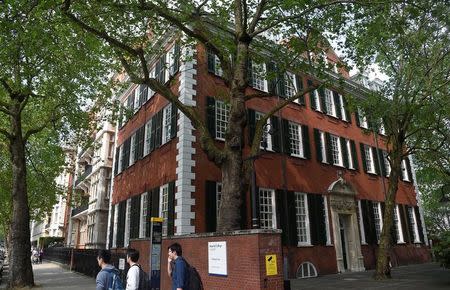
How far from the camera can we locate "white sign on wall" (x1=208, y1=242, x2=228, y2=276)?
10.6 meters

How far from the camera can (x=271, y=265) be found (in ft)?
31.7

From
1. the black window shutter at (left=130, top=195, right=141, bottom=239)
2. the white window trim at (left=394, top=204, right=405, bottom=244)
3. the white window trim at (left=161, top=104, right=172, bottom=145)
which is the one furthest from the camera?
the white window trim at (left=394, top=204, right=405, bottom=244)

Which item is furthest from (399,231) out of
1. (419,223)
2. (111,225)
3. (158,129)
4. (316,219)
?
(111,225)

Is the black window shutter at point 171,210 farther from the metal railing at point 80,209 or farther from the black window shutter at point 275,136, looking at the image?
the metal railing at point 80,209

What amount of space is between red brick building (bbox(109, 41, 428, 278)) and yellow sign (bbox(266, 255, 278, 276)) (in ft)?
18.5

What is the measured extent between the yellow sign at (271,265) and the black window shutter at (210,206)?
6.07 meters

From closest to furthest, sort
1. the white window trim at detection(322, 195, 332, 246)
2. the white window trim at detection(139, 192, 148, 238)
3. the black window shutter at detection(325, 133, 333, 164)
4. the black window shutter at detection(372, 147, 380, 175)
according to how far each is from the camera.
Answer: the white window trim at detection(139, 192, 148, 238) → the white window trim at detection(322, 195, 332, 246) → the black window shutter at detection(325, 133, 333, 164) → the black window shutter at detection(372, 147, 380, 175)

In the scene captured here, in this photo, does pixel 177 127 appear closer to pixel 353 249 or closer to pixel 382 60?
pixel 382 60

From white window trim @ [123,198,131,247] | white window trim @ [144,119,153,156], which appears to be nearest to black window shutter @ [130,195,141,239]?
white window trim @ [123,198,131,247]

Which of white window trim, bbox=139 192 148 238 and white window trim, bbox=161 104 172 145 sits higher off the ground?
→ white window trim, bbox=161 104 172 145

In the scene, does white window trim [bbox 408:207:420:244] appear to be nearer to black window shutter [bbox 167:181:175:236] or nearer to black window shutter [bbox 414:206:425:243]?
black window shutter [bbox 414:206:425:243]

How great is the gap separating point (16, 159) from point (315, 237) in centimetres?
1472

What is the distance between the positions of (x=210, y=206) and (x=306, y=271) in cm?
637

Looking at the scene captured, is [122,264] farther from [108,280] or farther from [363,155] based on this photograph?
[363,155]
